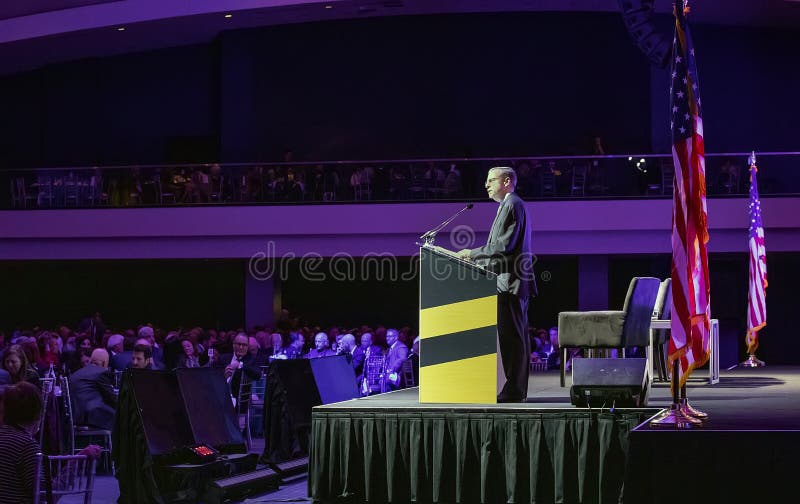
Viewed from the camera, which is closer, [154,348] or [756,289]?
[756,289]

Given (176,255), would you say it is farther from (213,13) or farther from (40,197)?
(213,13)

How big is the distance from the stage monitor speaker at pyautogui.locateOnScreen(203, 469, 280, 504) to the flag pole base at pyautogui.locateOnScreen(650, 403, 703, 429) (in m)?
3.13

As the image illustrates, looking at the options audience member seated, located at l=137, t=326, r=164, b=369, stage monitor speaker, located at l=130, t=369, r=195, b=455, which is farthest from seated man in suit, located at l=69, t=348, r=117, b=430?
stage monitor speaker, located at l=130, t=369, r=195, b=455

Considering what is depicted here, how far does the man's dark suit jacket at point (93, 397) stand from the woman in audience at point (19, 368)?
208 centimetres

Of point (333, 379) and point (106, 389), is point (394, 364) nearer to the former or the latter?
point (333, 379)

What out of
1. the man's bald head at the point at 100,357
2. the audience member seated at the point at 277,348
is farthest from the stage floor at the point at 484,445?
the audience member seated at the point at 277,348

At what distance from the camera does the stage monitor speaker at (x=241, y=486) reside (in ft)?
24.0

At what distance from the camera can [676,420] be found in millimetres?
5336

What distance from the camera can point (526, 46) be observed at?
2252cm

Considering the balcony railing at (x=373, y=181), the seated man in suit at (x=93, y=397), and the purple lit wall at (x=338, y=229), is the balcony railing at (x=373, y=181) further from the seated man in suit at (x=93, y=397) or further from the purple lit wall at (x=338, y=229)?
the seated man in suit at (x=93, y=397)

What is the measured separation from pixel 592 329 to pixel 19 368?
400 cm

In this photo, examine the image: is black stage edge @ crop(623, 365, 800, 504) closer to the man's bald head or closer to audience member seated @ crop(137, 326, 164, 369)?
the man's bald head

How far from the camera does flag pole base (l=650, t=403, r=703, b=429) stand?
5.22 meters

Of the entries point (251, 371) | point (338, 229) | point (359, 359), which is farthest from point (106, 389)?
point (338, 229)
